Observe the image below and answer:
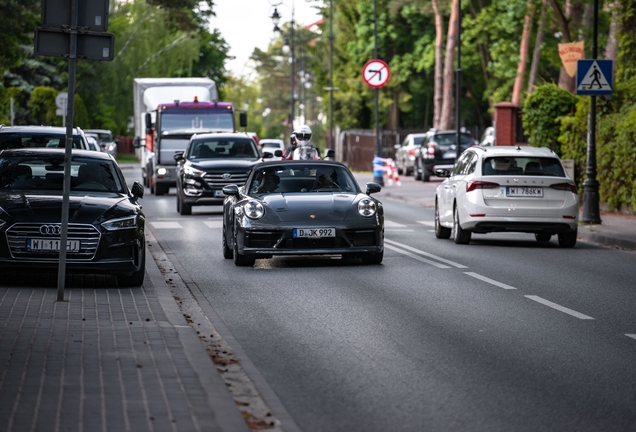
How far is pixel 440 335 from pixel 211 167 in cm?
1920

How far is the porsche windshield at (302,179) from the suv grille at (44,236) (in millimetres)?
4184

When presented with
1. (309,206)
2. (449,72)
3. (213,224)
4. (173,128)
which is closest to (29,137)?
(309,206)

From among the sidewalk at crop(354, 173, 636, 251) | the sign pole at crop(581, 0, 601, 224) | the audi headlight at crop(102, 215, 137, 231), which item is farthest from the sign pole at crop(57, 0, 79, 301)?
the sign pole at crop(581, 0, 601, 224)

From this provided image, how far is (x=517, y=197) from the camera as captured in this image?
66.9 ft

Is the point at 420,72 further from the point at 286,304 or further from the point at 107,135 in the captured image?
the point at 286,304

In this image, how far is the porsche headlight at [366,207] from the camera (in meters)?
16.8

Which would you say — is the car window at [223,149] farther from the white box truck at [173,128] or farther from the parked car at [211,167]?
the white box truck at [173,128]

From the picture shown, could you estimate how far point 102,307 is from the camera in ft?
38.8

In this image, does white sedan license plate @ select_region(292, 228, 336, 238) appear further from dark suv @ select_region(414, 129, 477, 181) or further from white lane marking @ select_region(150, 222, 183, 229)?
dark suv @ select_region(414, 129, 477, 181)

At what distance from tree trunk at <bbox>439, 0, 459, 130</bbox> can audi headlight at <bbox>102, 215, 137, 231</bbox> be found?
47.5 meters

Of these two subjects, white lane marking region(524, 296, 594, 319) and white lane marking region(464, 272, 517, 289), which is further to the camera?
white lane marking region(464, 272, 517, 289)

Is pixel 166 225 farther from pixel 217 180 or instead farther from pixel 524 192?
pixel 524 192

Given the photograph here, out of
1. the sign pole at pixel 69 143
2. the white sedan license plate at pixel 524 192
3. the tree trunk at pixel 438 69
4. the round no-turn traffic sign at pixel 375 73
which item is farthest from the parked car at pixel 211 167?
the tree trunk at pixel 438 69

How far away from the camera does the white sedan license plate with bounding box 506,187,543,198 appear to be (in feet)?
66.9
